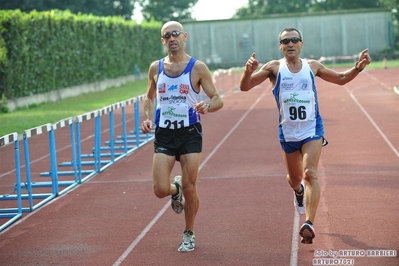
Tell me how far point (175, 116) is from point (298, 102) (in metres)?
1.16

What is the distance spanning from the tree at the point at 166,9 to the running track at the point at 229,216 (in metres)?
69.2

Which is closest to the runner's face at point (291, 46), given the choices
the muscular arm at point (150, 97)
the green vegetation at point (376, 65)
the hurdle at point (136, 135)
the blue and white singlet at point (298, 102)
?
the blue and white singlet at point (298, 102)

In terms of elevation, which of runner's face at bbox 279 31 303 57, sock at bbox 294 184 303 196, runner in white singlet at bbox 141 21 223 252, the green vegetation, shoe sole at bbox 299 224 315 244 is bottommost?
the green vegetation

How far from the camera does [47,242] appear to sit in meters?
8.90

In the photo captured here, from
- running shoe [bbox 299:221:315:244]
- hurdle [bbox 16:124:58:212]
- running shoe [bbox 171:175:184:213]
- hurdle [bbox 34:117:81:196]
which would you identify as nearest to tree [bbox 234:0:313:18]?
hurdle [bbox 34:117:81:196]

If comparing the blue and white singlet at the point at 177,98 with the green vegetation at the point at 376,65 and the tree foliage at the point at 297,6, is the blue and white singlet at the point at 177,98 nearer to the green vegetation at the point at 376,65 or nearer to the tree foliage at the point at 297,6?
the green vegetation at the point at 376,65

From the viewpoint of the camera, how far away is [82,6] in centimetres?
6638

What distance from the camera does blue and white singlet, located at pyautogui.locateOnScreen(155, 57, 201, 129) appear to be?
26.4ft

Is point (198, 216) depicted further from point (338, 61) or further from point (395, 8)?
point (395, 8)

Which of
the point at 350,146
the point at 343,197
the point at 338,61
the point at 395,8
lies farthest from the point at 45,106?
the point at 395,8

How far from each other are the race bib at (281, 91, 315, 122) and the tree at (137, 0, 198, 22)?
7741 cm

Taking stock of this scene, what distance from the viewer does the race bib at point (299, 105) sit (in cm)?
834

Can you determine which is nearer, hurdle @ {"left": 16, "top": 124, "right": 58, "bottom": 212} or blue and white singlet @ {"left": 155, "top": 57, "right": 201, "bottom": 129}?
blue and white singlet @ {"left": 155, "top": 57, "right": 201, "bottom": 129}

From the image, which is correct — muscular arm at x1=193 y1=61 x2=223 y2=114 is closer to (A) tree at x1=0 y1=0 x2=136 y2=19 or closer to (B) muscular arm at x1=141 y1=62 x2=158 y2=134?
Answer: (B) muscular arm at x1=141 y1=62 x2=158 y2=134
